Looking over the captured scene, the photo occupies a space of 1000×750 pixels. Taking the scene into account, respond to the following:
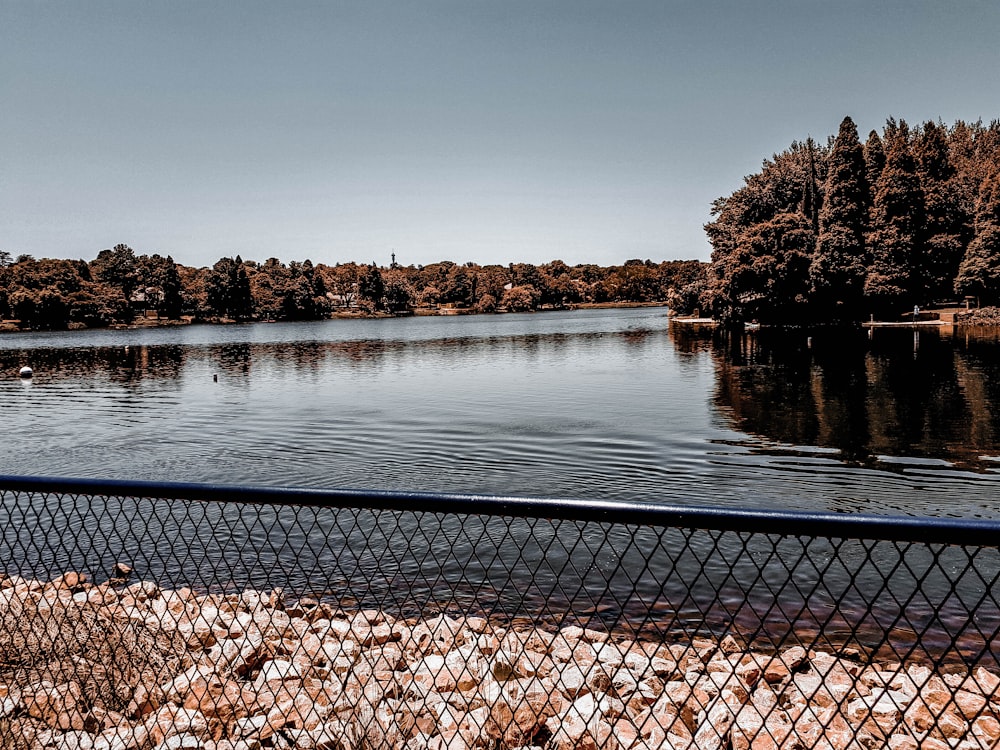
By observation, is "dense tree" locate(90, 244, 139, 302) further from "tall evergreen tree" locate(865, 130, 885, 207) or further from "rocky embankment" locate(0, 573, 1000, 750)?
"rocky embankment" locate(0, 573, 1000, 750)

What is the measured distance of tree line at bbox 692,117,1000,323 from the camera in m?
66.0

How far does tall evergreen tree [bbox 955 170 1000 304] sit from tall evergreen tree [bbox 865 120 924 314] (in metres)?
4.48

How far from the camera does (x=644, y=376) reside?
3575 cm

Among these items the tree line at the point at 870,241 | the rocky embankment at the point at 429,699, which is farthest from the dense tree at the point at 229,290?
the rocky embankment at the point at 429,699

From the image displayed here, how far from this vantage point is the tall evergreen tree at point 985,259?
6184 centimetres

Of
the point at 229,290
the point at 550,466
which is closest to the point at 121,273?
the point at 229,290

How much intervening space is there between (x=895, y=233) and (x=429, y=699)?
73671mm

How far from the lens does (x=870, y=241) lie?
6719 cm

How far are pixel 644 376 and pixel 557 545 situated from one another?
25314 millimetres

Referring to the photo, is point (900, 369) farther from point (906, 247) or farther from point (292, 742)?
point (906, 247)

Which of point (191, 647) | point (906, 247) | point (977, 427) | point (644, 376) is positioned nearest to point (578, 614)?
point (191, 647)

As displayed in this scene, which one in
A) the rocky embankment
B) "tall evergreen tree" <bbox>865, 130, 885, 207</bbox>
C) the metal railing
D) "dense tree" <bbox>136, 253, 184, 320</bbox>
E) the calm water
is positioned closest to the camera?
the metal railing

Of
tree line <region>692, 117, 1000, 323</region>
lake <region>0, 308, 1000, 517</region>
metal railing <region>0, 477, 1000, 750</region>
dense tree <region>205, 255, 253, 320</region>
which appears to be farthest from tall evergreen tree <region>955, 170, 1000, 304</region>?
dense tree <region>205, 255, 253, 320</region>

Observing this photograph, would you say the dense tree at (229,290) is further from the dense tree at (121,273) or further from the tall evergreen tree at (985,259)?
the tall evergreen tree at (985,259)
